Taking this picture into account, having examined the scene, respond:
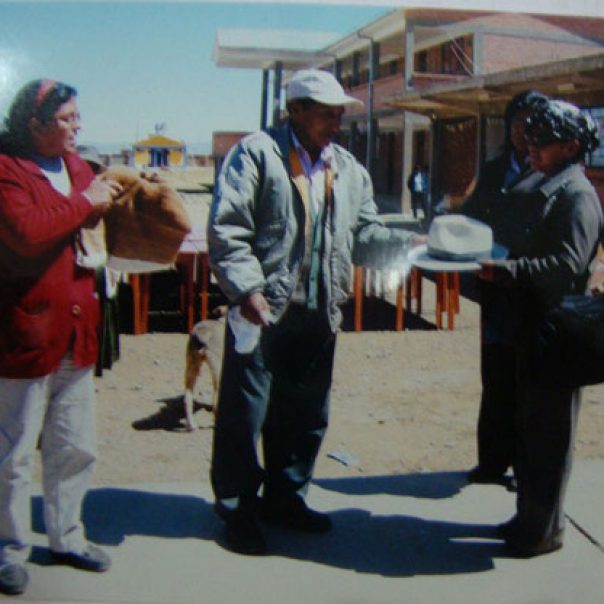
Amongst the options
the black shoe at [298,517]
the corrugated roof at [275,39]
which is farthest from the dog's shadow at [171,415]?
the corrugated roof at [275,39]

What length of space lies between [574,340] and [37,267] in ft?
5.66

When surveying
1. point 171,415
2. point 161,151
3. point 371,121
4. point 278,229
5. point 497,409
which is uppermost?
point 371,121

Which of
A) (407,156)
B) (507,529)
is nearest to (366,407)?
(507,529)

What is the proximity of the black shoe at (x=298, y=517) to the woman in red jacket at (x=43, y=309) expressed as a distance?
0.77m

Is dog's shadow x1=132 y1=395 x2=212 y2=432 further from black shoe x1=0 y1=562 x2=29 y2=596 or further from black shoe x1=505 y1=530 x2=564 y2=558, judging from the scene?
black shoe x1=505 y1=530 x2=564 y2=558

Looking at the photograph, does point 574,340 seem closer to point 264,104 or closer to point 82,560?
point 264,104

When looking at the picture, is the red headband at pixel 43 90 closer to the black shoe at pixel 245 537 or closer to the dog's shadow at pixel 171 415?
the dog's shadow at pixel 171 415

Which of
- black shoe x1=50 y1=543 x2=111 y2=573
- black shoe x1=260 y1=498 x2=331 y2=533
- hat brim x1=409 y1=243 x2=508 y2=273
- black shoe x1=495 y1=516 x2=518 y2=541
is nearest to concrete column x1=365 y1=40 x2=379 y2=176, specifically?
hat brim x1=409 y1=243 x2=508 y2=273

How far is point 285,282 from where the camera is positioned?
3133mm

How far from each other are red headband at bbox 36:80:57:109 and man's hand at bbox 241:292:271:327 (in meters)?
0.87

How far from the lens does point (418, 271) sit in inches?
136

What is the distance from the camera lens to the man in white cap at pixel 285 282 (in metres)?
3.05

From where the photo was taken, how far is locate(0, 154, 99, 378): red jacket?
2746 millimetres

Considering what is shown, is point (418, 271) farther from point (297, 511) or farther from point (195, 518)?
point (195, 518)
